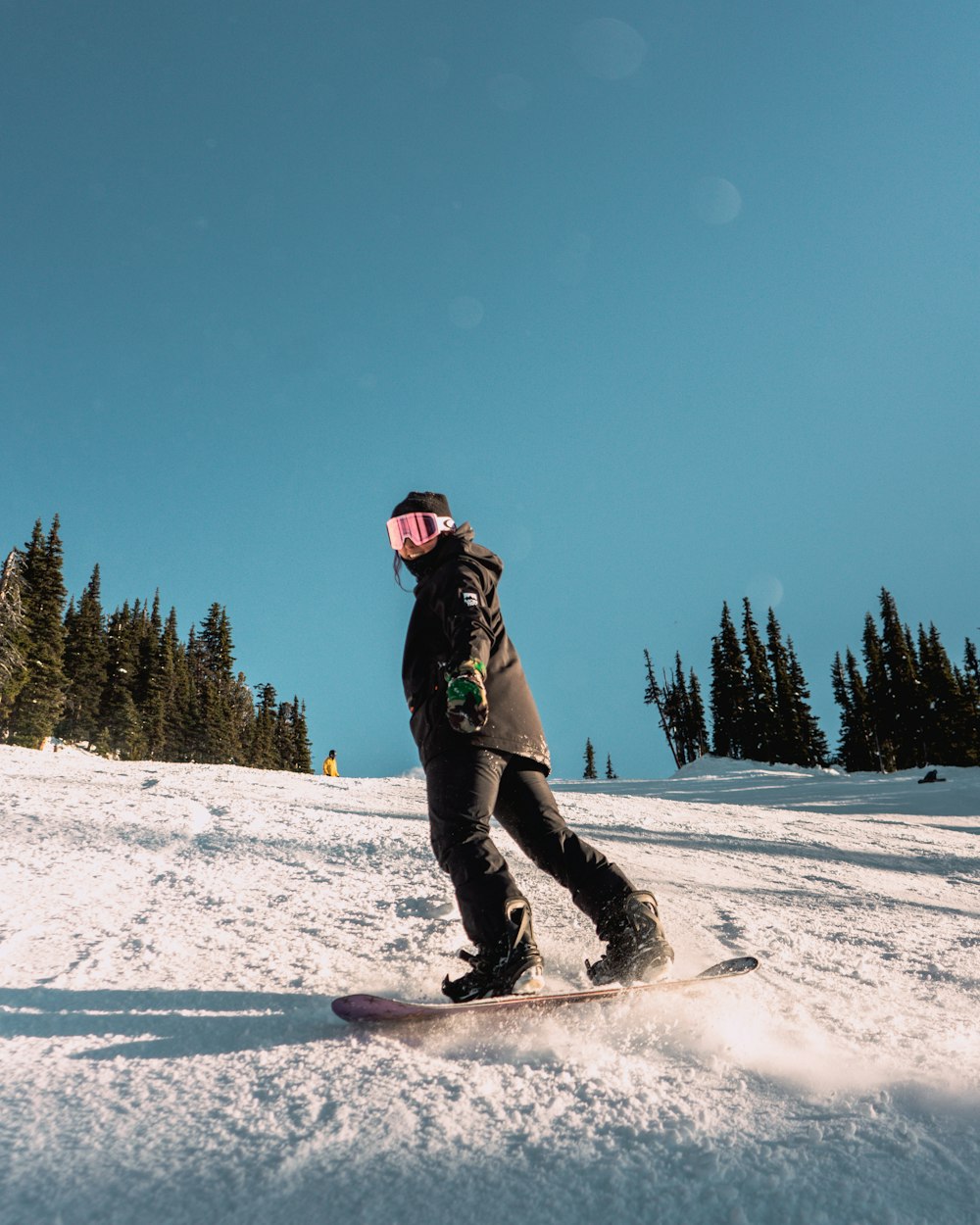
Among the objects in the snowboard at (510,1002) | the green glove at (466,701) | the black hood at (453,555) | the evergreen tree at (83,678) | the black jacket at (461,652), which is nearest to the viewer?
the snowboard at (510,1002)

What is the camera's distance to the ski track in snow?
4.07 feet

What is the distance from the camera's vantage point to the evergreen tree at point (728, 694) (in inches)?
2247

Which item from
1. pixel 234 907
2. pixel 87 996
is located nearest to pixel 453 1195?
pixel 87 996

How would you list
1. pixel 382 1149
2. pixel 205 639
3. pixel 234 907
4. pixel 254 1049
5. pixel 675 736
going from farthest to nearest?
pixel 205 639
pixel 675 736
pixel 234 907
pixel 254 1049
pixel 382 1149

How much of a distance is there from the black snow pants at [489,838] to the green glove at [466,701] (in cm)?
18

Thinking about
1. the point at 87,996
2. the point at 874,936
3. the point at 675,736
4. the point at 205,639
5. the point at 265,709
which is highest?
the point at 205,639

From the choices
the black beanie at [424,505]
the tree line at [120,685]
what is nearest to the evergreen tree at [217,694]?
the tree line at [120,685]

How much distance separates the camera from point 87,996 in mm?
2188

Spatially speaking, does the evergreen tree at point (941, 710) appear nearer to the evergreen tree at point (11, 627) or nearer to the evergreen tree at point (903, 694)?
the evergreen tree at point (903, 694)

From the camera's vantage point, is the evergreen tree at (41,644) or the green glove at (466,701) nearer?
the green glove at (466,701)

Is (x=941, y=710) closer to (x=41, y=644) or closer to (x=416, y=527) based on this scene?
(x=416, y=527)

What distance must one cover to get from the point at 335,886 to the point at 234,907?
59cm

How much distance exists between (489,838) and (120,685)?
64.5m

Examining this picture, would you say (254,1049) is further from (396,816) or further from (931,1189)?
(396,816)
